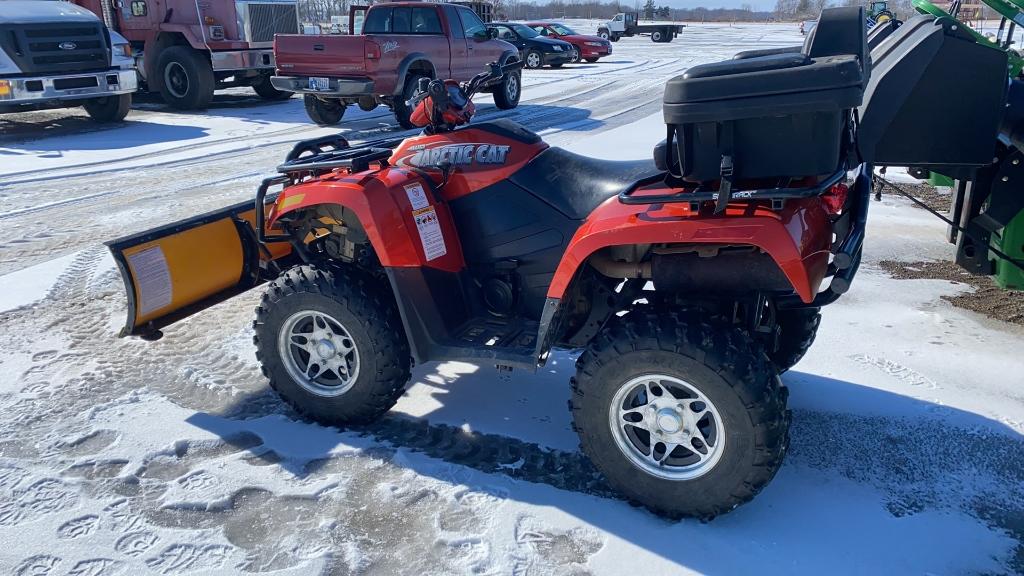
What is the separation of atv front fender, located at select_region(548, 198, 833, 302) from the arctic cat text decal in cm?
69

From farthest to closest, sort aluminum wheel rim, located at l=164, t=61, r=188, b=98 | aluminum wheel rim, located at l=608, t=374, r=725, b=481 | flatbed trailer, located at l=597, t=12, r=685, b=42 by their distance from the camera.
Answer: flatbed trailer, located at l=597, t=12, r=685, b=42 < aluminum wheel rim, located at l=164, t=61, r=188, b=98 < aluminum wheel rim, located at l=608, t=374, r=725, b=481

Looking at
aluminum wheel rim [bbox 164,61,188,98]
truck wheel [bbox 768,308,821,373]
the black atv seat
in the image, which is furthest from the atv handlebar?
aluminum wheel rim [bbox 164,61,188,98]

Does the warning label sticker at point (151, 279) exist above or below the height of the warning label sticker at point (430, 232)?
below

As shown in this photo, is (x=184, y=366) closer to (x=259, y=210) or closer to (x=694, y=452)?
(x=259, y=210)

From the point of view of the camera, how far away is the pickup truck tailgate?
11805mm

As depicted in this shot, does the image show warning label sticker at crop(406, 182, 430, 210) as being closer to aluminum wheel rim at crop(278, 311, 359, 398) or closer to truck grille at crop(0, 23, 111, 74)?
aluminum wheel rim at crop(278, 311, 359, 398)

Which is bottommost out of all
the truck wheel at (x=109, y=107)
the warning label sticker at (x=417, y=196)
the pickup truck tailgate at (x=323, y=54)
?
the truck wheel at (x=109, y=107)

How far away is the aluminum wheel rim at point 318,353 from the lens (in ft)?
11.6

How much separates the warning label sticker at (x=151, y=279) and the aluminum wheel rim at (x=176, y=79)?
11897 mm

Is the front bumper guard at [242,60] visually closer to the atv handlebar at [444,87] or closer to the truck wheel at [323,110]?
the truck wheel at [323,110]

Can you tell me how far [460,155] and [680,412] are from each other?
151cm

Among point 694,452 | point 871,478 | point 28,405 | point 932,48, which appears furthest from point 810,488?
point 28,405

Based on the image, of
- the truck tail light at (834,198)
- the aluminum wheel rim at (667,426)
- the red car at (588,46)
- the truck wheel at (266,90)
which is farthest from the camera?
the red car at (588,46)

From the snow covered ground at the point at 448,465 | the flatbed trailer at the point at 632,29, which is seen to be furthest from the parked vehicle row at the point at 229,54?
the flatbed trailer at the point at 632,29
